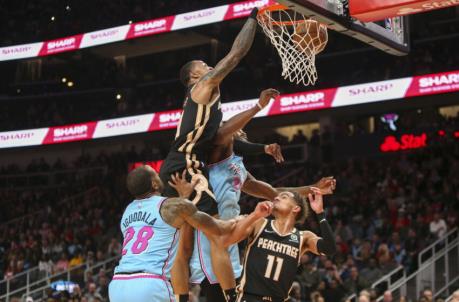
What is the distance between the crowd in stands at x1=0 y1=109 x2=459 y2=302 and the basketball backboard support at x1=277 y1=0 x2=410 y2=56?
6190 mm

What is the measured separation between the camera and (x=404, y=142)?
22453 millimetres

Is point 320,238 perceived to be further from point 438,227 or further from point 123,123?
point 123,123

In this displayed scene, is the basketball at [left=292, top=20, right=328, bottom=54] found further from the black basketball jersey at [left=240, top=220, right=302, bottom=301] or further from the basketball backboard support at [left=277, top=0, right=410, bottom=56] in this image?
the black basketball jersey at [left=240, top=220, right=302, bottom=301]

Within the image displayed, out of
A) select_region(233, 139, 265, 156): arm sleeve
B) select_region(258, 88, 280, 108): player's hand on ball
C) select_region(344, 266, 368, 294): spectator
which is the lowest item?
select_region(344, 266, 368, 294): spectator

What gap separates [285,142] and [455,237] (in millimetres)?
9366

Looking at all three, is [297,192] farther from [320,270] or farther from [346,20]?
[320,270]

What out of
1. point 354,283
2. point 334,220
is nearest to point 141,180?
point 354,283

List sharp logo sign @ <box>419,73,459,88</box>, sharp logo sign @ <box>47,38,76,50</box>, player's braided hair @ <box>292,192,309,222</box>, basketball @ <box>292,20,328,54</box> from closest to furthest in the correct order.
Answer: player's braided hair @ <box>292,192,309,222</box> < basketball @ <box>292,20,328,54</box> < sharp logo sign @ <box>419,73,459,88</box> < sharp logo sign @ <box>47,38,76,50</box>

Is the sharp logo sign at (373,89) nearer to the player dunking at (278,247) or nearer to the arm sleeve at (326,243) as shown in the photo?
the player dunking at (278,247)

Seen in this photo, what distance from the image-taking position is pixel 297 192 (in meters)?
6.71

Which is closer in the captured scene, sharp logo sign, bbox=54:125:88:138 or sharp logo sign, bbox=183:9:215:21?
sharp logo sign, bbox=183:9:215:21

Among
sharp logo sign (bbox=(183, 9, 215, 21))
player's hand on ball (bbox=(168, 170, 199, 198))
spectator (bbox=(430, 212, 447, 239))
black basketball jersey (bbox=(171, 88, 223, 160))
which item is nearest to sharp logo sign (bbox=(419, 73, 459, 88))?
spectator (bbox=(430, 212, 447, 239))

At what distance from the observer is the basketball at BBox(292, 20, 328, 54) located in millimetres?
6984

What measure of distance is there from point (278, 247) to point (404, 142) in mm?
17040
